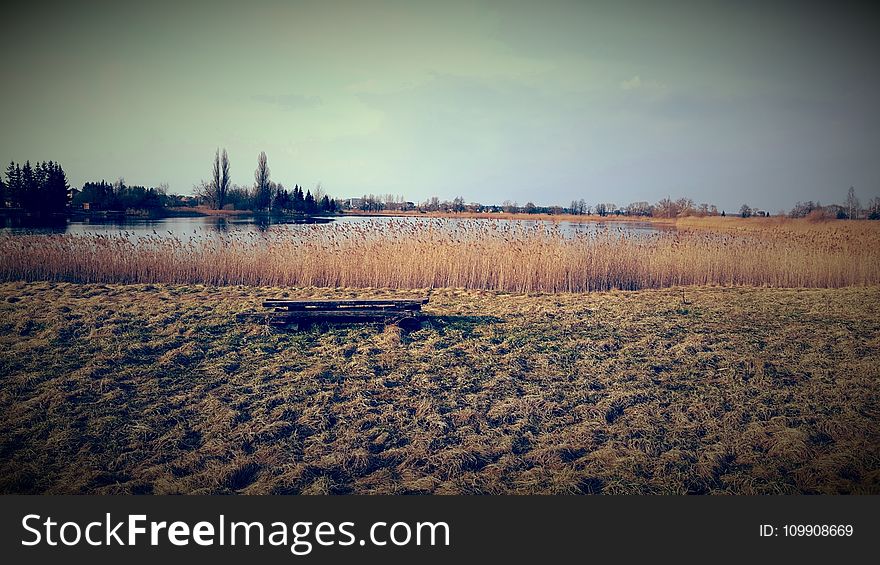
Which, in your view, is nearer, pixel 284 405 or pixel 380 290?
pixel 284 405

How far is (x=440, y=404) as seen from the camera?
4.76 metres

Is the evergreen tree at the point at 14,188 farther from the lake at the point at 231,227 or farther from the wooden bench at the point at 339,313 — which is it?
the wooden bench at the point at 339,313

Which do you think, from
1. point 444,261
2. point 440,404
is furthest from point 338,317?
point 444,261

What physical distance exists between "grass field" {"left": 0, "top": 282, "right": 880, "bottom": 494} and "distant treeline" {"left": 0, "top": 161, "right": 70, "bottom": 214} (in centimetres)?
3296

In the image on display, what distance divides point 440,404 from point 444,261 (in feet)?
24.2

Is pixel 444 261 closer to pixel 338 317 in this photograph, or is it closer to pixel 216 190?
pixel 338 317

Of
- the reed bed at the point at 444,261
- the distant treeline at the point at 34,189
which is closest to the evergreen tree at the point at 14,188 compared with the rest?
the distant treeline at the point at 34,189

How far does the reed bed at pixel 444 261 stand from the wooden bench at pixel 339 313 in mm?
4093

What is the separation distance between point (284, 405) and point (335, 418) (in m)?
0.59

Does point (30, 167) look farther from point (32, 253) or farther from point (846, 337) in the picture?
point (846, 337)

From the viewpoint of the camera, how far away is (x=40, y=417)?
4367mm

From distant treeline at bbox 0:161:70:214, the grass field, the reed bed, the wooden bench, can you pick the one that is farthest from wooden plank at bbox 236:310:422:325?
distant treeline at bbox 0:161:70:214

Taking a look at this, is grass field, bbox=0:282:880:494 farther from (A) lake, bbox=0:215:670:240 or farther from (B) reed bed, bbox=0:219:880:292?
(A) lake, bbox=0:215:670:240

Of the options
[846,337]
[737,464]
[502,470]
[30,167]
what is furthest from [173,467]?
[30,167]
